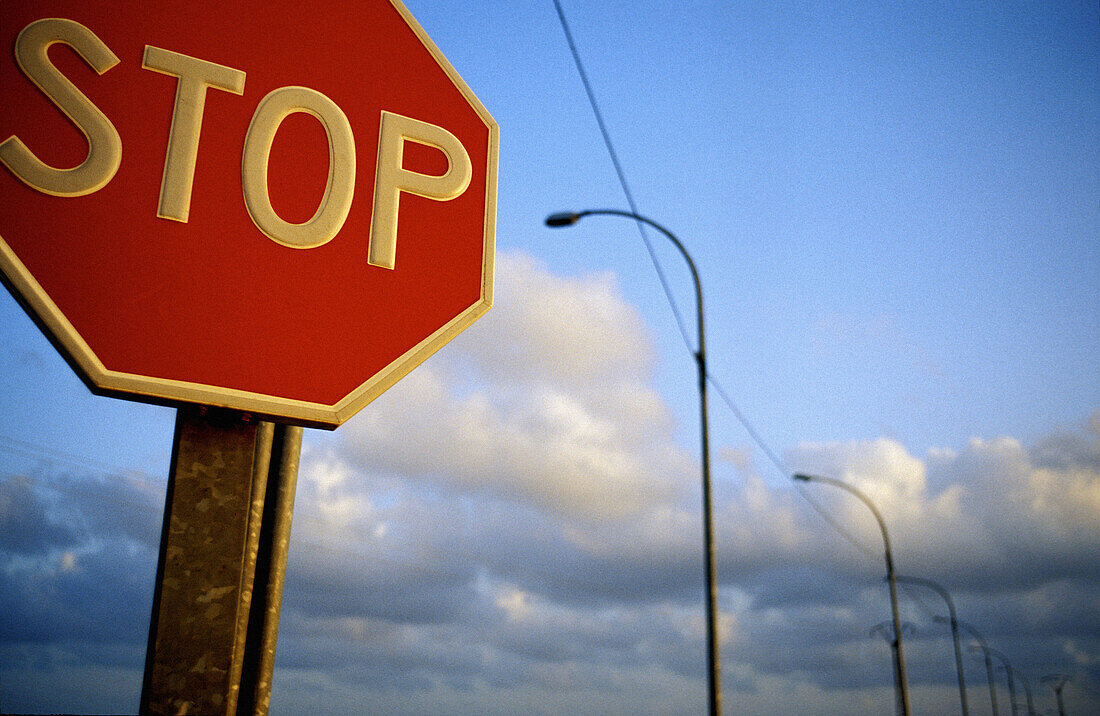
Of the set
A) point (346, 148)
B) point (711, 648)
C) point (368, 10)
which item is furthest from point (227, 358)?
point (711, 648)

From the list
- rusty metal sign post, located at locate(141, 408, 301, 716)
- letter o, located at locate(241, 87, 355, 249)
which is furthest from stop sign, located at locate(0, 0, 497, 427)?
rusty metal sign post, located at locate(141, 408, 301, 716)

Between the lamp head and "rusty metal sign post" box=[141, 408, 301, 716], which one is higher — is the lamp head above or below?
above

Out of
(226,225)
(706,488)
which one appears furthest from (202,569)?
(706,488)

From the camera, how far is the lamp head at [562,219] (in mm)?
11219

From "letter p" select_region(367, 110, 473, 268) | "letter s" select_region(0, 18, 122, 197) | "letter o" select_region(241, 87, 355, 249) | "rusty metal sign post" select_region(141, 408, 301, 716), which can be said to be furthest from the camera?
"letter p" select_region(367, 110, 473, 268)

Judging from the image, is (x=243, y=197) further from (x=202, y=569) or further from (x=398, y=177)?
(x=202, y=569)

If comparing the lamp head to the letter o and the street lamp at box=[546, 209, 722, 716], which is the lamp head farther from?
the letter o

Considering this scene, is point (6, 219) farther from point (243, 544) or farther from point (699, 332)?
point (699, 332)

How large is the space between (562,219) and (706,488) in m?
4.27

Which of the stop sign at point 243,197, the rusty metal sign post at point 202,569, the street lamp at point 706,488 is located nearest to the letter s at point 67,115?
the stop sign at point 243,197

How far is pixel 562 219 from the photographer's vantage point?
11242mm

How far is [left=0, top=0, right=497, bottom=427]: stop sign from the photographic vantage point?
77.9 inches

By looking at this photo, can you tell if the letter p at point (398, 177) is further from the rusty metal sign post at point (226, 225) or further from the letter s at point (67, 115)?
the letter s at point (67, 115)

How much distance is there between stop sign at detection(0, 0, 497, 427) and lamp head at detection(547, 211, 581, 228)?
8.60 m
